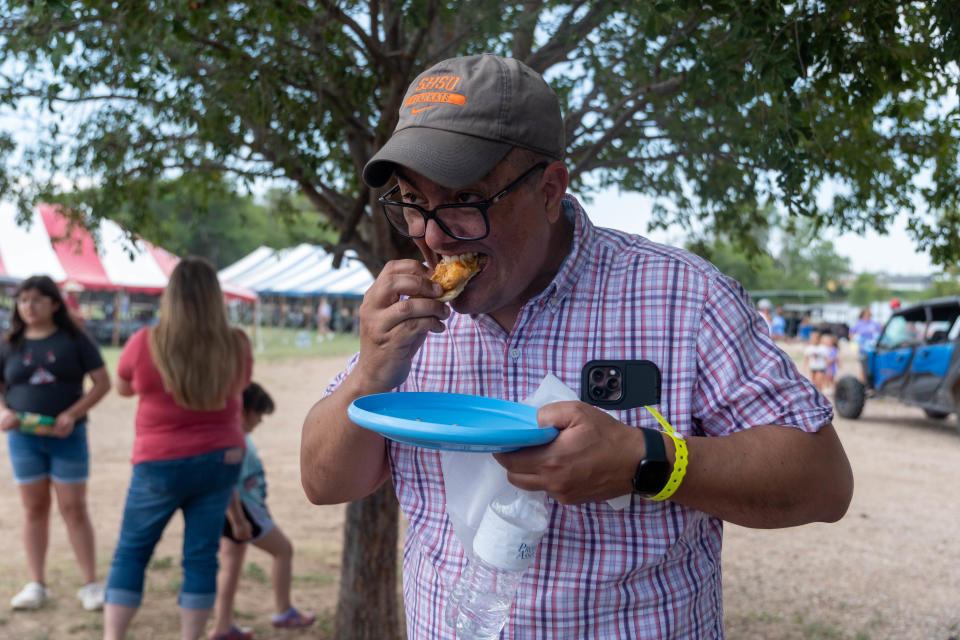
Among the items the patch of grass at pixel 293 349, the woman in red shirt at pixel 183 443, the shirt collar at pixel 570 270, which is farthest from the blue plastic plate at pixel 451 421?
the patch of grass at pixel 293 349

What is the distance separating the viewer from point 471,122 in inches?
61.1

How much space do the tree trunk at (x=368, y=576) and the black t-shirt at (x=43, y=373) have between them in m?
2.22

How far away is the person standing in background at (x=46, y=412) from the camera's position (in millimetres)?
5152

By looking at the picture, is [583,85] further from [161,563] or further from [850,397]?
[850,397]

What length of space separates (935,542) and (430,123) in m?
7.11

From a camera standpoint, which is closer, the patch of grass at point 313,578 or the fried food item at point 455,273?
the fried food item at point 455,273

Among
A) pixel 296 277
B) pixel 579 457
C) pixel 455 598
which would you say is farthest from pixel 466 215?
pixel 296 277

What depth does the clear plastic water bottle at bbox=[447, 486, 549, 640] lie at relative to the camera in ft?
4.75

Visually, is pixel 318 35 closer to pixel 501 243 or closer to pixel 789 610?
pixel 501 243

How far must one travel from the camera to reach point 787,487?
1437 mm

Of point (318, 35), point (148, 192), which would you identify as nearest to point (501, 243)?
point (318, 35)

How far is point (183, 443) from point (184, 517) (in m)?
0.40

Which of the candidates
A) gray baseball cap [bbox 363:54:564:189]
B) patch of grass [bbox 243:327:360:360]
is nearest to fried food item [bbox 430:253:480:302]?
gray baseball cap [bbox 363:54:564:189]

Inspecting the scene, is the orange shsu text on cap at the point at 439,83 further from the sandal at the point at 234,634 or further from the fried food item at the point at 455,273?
the sandal at the point at 234,634
